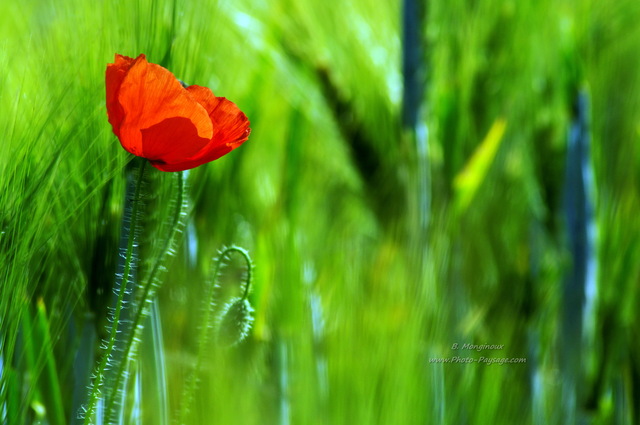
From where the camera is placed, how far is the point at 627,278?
1.70 ft

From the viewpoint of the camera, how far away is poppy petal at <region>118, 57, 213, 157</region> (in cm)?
27

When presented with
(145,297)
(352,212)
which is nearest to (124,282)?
(145,297)

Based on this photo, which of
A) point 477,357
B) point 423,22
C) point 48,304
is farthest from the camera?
point 423,22

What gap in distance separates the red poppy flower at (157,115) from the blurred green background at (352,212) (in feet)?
0.10

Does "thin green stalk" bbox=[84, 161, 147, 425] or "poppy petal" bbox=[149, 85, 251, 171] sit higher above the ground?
"poppy petal" bbox=[149, 85, 251, 171]

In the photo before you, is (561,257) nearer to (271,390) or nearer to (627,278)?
(627,278)

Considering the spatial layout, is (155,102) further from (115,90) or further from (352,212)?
(352,212)

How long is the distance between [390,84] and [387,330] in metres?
0.27

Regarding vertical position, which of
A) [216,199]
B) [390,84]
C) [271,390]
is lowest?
[271,390]

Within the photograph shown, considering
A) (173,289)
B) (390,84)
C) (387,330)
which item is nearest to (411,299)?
(387,330)

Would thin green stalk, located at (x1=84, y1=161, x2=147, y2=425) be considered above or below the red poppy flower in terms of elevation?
below

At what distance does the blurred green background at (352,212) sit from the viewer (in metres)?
0.32

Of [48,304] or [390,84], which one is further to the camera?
[390,84]

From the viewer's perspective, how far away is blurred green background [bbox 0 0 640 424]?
1.07 ft
